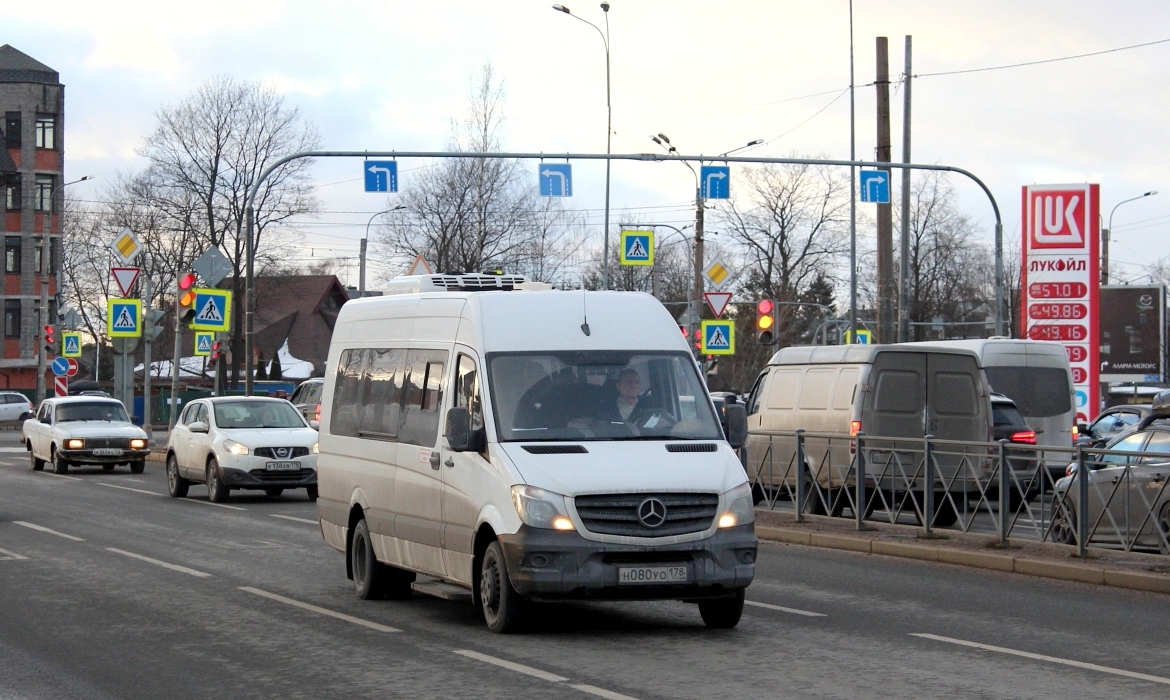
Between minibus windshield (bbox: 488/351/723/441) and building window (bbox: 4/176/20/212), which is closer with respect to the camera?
minibus windshield (bbox: 488/351/723/441)

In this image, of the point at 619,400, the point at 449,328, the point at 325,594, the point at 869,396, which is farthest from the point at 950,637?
the point at 869,396

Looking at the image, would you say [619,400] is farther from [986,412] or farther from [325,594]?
[986,412]

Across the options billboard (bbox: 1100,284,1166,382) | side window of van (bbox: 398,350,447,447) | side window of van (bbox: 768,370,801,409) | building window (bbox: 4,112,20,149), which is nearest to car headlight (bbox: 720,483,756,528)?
side window of van (bbox: 398,350,447,447)

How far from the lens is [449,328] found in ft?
38.0

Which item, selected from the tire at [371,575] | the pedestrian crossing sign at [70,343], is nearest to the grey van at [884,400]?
the tire at [371,575]

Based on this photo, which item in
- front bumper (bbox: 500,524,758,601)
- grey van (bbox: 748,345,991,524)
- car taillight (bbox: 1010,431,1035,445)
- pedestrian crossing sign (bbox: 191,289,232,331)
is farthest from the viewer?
pedestrian crossing sign (bbox: 191,289,232,331)

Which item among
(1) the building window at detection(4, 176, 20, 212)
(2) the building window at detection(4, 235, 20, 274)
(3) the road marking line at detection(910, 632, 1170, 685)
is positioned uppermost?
(1) the building window at detection(4, 176, 20, 212)

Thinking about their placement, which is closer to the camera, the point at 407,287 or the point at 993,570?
the point at 407,287

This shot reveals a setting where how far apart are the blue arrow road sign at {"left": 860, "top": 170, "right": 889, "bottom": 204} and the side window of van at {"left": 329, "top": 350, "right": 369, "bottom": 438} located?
1845 centimetres

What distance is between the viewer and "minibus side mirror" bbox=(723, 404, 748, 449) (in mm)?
11125

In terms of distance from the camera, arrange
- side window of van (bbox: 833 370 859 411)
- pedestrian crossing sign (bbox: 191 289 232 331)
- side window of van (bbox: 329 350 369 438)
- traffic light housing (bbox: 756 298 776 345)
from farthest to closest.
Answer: pedestrian crossing sign (bbox: 191 289 232 331)
traffic light housing (bbox: 756 298 776 345)
side window of van (bbox: 833 370 859 411)
side window of van (bbox: 329 350 369 438)

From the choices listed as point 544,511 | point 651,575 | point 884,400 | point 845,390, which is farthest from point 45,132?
point 651,575

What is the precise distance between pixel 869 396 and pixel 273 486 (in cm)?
926

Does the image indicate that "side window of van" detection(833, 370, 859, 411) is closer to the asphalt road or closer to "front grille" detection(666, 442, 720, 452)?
the asphalt road
